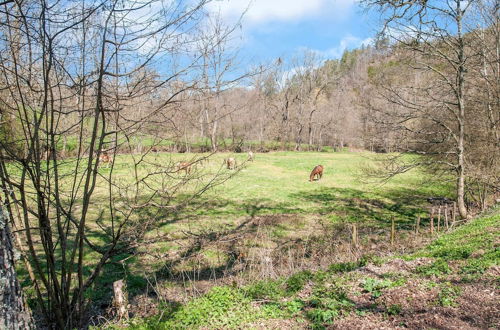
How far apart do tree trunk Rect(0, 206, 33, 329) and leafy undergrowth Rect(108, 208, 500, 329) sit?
1917 millimetres

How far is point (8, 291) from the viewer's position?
2473 millimetres

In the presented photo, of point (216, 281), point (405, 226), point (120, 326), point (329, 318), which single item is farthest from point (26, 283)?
point (405, 226)

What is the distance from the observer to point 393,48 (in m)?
10.8

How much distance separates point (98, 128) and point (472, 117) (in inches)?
540

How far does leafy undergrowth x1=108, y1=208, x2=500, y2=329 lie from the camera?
13.2 feet

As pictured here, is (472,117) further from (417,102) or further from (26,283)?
(26,283)

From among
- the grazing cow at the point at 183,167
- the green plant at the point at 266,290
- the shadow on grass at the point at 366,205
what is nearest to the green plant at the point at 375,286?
the green plant at the point at 266,290

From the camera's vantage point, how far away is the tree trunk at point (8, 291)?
2434 millimetres

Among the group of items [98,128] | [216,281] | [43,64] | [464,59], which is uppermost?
[464,59]

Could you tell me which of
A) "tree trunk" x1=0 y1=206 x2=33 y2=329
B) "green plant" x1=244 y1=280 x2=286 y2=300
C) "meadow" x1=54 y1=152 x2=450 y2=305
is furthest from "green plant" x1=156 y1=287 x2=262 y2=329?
"tree trunk" x1=0 y1=206 x2=33 y2=329

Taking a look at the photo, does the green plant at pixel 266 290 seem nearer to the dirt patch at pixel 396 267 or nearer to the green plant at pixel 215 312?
the green plant at pixel 215 312

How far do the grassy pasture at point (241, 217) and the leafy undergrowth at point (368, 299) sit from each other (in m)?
0.84

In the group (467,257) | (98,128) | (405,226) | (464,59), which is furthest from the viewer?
(405,226)

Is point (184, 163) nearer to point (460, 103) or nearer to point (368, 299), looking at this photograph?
point (368, 299)
